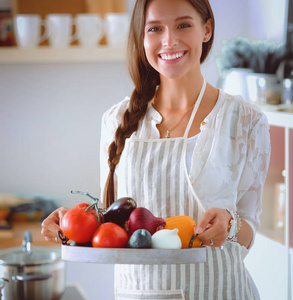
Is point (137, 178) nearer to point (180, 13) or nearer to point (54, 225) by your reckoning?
point (54, 225)

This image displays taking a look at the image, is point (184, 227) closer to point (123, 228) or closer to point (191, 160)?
point (123, 228)

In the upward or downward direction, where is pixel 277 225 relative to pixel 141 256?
downward

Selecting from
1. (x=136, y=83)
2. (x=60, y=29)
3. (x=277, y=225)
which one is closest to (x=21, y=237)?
(x=60, y=29)

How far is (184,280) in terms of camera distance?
134 cm

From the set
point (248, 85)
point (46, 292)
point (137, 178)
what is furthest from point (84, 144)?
point (137, 178)

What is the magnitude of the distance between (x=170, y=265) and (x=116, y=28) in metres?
1.40

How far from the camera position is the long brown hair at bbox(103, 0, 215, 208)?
4.64 ft

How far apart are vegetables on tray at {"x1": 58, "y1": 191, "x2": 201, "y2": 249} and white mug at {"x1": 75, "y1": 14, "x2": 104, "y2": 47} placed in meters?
1.38

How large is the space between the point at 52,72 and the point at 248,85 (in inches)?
39.2

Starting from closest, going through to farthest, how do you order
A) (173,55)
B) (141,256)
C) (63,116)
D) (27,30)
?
(141,256) → (173,55) → (27,30) → (63,116)

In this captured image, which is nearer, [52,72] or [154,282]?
[154,282]

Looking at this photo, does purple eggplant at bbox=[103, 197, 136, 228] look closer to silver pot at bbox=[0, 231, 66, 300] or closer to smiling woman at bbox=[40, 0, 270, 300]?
smiling woman at bbox=[40, 0, 270, 300]

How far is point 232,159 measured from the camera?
1361 millimetres

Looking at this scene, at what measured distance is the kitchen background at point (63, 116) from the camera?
2.76 metres
